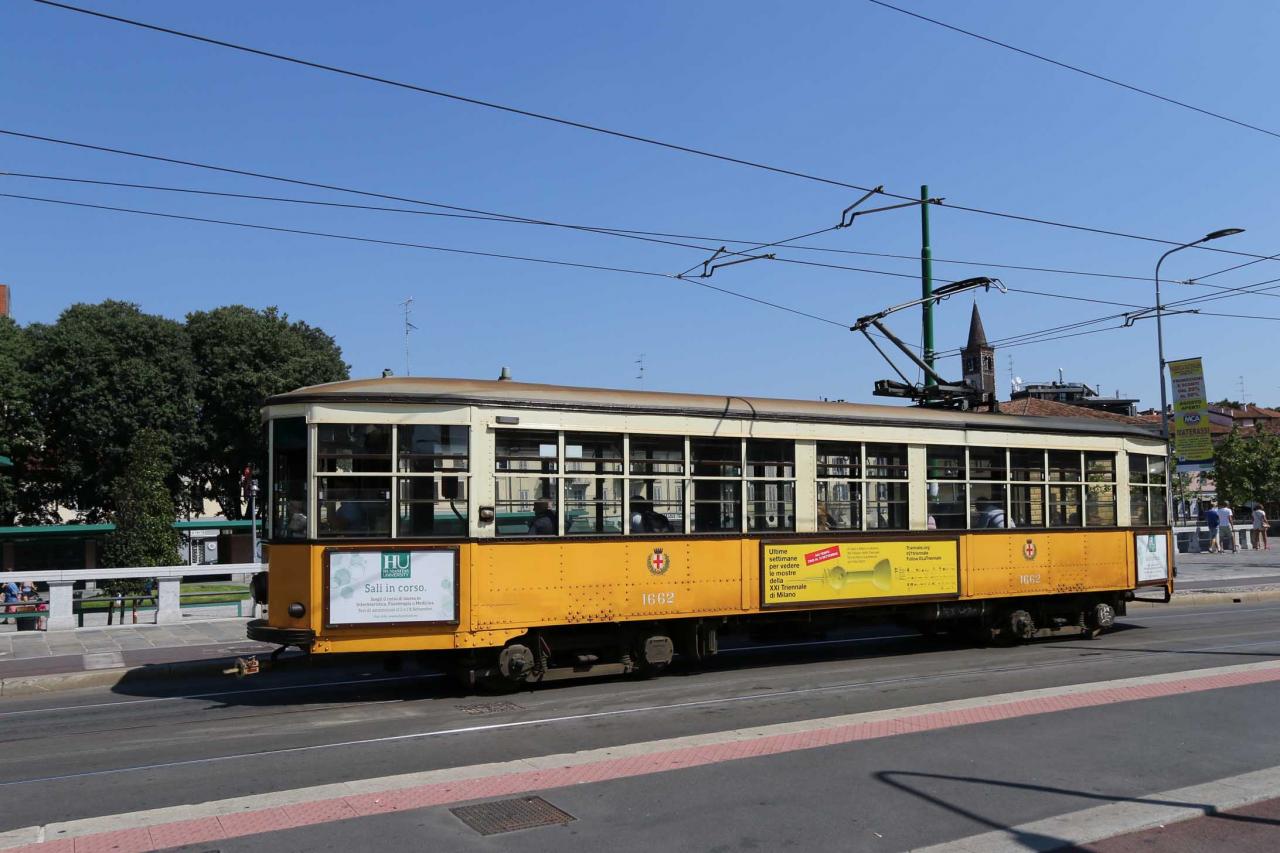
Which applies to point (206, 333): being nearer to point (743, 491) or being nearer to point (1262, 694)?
point (743, 491)

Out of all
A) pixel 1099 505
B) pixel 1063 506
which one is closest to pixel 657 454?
pixel 1063 506

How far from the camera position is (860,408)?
13.2 m

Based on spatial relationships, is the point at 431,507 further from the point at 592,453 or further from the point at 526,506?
the point at 592,453

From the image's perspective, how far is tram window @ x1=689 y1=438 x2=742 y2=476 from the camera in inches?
467

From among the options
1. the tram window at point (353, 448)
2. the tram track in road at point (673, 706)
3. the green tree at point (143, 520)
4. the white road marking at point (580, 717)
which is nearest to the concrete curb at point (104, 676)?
the tram track in road at point (673, 706)

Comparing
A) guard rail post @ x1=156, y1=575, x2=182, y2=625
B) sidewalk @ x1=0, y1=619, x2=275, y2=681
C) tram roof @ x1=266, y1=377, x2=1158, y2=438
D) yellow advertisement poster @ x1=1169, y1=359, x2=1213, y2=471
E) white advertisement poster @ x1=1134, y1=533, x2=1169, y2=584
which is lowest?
sidewalk @ x1=0, y1=619, x2=275, y2=681

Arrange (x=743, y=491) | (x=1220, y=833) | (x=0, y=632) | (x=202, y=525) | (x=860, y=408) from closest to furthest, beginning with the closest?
(x=1220, y=833) → (x=743, y=491) → (x=860, y=408) → (x=0, y=632) → (x=202, y=525)

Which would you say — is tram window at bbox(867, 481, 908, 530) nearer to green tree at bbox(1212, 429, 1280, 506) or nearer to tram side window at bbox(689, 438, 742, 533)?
tram side window at bbox(689, 438, 742, 533)

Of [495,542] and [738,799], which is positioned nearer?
[738,799]

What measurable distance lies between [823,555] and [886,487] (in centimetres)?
136

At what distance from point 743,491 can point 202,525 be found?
36.1 m

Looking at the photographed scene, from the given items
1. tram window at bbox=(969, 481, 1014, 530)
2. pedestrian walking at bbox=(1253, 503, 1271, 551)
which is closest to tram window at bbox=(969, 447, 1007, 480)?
tram window at bbox=(969, 481, 1014, 530)

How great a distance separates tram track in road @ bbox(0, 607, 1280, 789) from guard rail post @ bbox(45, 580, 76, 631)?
8761mm

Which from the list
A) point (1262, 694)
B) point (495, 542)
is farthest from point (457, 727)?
point (1262, 694)
